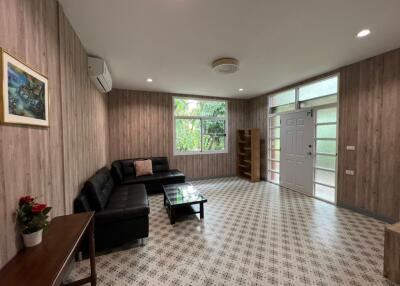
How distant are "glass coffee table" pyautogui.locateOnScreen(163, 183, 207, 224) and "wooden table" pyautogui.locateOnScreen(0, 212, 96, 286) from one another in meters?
1.54

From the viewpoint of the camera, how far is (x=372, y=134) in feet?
9.66

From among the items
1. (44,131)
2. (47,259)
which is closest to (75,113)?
(44,131)

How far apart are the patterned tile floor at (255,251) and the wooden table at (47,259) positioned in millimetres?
794

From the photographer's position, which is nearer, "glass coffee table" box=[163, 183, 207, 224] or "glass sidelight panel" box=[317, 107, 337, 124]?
"glass coffee table" box=[163, 183, 207, 224]

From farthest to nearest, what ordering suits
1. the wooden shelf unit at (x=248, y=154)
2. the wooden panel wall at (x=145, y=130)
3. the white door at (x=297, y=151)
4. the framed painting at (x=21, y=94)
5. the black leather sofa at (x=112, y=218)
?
the wooden shelf unit at (x=248, y=154) → the wooden panel wall at (x=145, y=130) → the white door at (x=297, y=151) → the black leather sofa at (x=112, y=218) → the framed painting at (x=21, y=94)

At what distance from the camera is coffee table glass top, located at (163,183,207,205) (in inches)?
114

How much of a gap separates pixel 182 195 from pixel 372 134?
3410mm

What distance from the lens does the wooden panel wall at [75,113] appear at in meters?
1.89

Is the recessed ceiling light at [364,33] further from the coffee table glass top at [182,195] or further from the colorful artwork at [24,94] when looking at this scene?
the colorful artwork at [24,94]

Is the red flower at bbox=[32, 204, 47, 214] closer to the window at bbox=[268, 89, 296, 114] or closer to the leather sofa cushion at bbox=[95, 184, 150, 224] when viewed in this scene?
the leather sofa cushion at bbox=[95, 184, 150, 224]

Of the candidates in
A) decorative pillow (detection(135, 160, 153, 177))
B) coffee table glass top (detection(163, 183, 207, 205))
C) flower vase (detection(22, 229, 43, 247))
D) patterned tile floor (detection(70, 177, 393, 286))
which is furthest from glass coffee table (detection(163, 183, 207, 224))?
flower vase (detection(22, 229, 43, 247))

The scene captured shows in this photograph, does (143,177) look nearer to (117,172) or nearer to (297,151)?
(117,172)

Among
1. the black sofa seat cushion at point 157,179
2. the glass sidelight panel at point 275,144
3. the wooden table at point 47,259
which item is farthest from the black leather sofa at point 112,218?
the glass sidelight panel at point 275,144

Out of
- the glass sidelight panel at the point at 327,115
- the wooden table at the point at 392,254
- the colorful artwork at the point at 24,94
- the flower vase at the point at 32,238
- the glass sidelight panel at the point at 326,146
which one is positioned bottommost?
the wooden table at the point at 392,254
